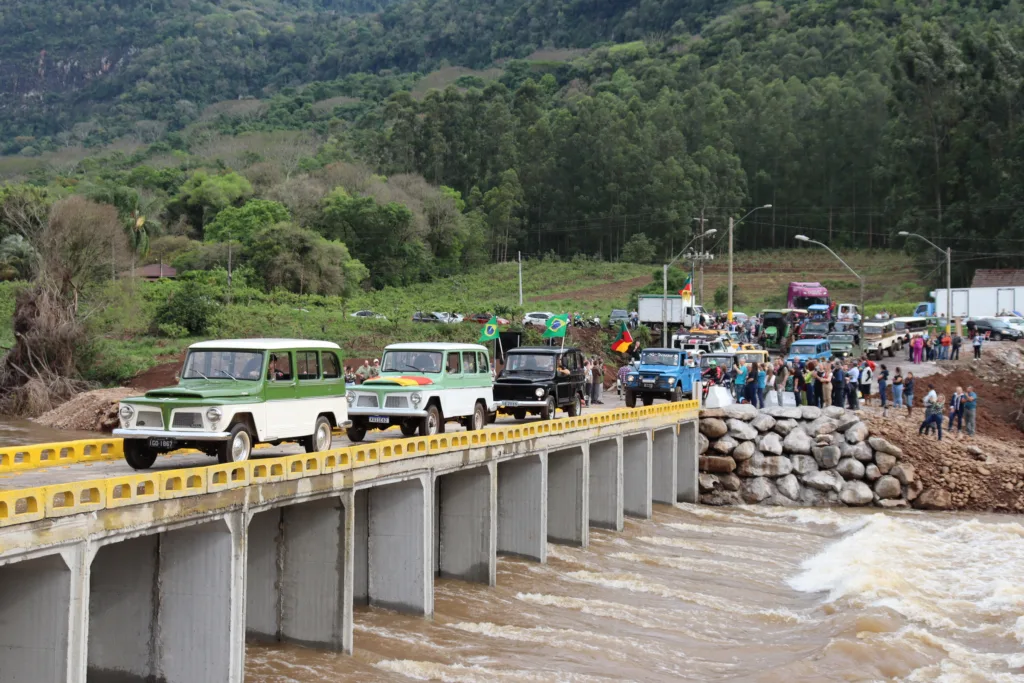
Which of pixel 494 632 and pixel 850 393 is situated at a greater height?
pixel 850 393

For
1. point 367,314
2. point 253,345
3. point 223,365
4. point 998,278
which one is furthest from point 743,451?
point 998,278

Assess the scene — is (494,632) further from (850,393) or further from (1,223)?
(1,223)

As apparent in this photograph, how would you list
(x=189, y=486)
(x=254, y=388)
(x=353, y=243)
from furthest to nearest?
(x=353, y=243) < (x=254, y=388) < (x=189, y=486)

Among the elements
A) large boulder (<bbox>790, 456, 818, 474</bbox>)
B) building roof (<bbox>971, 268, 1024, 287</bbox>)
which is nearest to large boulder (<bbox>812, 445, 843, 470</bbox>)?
large boulder (<bbox>790, 456, 818, 474</bbox>)

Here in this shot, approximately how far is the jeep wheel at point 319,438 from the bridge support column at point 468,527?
17.2 ft

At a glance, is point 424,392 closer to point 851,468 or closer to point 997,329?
point 851,468

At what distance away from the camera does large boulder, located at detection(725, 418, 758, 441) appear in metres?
37.3

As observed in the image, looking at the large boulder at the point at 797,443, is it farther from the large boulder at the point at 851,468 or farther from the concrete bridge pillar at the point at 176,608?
the concrete bridge pillar at the point at 176,608

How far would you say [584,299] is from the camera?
3344 inches

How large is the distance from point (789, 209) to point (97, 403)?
84.8m

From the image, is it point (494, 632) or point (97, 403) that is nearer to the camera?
point (494, 632)

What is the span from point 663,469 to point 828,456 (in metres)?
5.18

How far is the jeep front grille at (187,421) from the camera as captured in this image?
15664 mm

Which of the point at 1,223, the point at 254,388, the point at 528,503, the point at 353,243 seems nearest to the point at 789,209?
the point at 353,243
